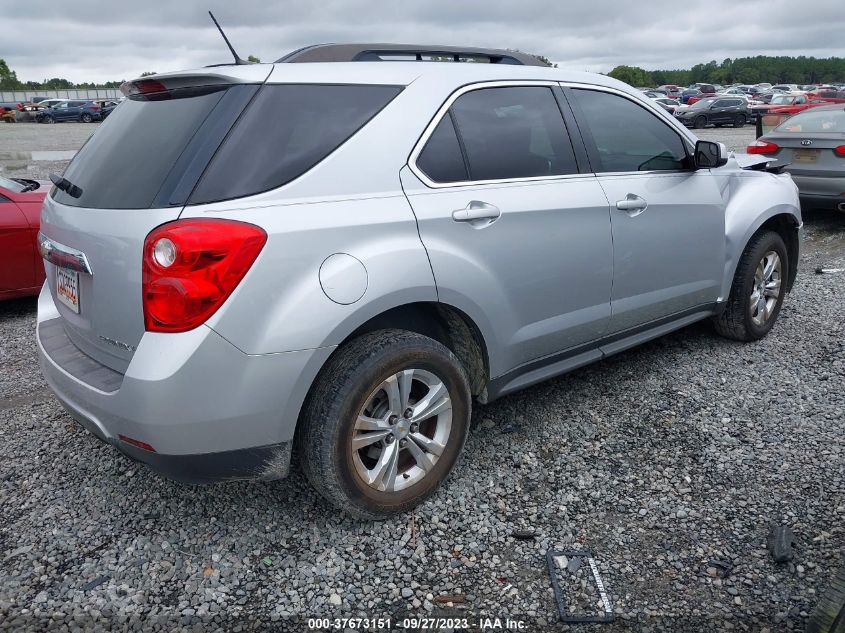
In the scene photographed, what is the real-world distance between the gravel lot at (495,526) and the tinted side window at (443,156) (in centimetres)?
138

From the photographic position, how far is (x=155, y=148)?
2691 mm

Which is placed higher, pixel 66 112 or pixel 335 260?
pixel 335 260

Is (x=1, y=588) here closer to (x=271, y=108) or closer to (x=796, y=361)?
(x=271, y=108)

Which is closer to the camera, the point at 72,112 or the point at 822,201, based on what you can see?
the point at 822,201

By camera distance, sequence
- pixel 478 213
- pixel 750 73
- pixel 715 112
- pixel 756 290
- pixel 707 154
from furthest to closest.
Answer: pixel 750 73 → pixel 715 112 → pixel 756 290 → pixel 707 154 → pixel 478 213

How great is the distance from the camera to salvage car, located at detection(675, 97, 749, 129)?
3343cm

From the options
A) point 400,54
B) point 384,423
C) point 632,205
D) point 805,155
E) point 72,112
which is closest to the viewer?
Result: point 384,423

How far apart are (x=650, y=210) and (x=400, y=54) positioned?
61.1 inches

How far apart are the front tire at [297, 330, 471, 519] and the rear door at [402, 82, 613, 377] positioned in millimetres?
288

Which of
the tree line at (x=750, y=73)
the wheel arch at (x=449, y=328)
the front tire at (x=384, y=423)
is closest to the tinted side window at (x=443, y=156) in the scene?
the wheel arch at (x=449, y=328)

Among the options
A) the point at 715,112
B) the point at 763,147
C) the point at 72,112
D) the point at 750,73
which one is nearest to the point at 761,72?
the point at 750,73

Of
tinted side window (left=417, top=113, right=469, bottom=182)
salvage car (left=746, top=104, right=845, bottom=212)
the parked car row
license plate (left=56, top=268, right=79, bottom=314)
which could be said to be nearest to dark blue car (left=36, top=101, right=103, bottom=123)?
the parked car row

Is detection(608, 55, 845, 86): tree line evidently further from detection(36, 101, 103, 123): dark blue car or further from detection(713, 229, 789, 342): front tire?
detection(713, 229, 789, 342): front tire

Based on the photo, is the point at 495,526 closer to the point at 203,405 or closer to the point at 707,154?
the point at 203,405
